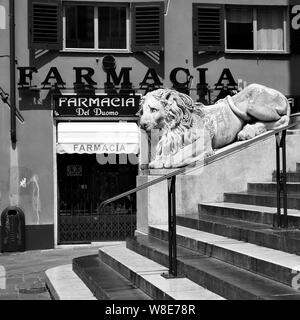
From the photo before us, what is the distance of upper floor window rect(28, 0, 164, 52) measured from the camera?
15.9 metres

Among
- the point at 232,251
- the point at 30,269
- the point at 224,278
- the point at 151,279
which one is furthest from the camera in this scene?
the point at 30,269

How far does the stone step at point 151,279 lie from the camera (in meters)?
5.65

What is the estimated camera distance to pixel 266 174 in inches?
376

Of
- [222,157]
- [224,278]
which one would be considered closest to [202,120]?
[222,157]

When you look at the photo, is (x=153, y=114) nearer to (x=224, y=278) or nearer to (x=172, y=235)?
(x=172, y=235)

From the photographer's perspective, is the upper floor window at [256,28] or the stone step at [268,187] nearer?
the stone step at [268,187]

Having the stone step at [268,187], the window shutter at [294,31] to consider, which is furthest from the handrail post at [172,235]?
the window shutter at [294,31]

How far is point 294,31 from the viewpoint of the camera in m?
16.9

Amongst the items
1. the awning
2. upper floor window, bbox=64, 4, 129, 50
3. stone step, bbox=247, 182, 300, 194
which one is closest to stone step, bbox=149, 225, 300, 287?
stone step, bbox=247, 182, 300, 194

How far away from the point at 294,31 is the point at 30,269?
9.25 metres

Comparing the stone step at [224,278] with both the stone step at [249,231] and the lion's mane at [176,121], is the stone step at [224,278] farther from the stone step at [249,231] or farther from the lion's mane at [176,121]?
the lion's mane at [176,121]

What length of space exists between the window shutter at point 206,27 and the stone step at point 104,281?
28.9 ft

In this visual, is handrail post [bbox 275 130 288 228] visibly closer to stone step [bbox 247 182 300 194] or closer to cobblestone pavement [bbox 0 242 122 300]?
stone step [bbox 247 182 300 194]

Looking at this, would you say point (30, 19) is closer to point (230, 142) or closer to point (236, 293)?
point (230, 142)
